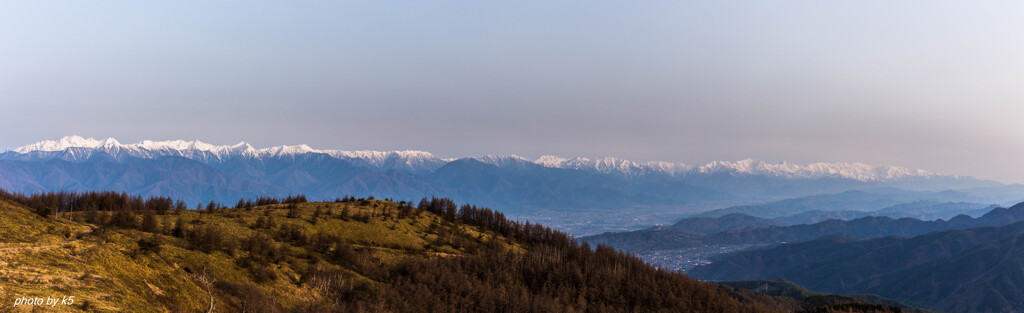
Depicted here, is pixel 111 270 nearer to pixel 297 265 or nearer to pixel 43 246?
pixel 43 246

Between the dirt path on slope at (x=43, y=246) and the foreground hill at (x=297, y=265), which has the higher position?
the dirt path on slope at (x=43, y=246)

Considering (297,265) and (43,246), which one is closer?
(43,246)

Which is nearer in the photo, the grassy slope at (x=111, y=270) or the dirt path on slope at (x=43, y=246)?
the grassy slope at (x=111, y=270)

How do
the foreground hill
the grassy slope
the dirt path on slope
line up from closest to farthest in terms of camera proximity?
the grassy slope
the dirt path on slope
the foreground hill

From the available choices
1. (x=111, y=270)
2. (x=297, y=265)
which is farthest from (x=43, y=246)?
(x=297, y=265)

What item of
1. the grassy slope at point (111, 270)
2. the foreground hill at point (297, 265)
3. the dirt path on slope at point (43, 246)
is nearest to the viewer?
the grassy slope at point (111, 270)

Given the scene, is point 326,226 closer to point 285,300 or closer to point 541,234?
point 285,300

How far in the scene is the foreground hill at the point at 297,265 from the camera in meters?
37.7

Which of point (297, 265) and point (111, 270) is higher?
point (111, 270)

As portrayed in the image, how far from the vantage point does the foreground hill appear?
37.7 m

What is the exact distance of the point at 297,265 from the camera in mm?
64125

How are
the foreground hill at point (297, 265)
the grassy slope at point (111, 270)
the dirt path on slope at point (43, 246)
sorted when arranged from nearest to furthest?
the grassy slope at point (111, 270), the dirt path on slope at point (43, 246), the foreground hill at point (297, 265)

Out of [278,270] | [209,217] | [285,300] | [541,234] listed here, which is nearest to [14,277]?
[285,300]

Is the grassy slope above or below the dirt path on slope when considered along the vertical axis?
below
